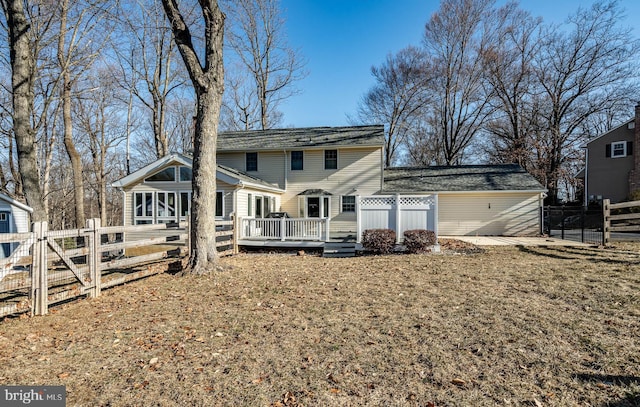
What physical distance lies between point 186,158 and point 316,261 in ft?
27.1

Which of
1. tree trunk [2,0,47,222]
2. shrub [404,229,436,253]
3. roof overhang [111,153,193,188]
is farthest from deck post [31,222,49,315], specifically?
roof overhang [111,153,193,188]

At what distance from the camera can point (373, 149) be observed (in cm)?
1731

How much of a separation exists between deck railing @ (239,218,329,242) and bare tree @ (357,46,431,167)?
1652 cm

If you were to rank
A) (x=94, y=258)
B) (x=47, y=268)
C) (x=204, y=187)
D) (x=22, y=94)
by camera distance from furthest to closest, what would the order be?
(x=22, y=94)
(x=204, y=187)
(x=94, y=258)
(x=47, y=268)

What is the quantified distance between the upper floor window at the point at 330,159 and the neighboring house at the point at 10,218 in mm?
13038

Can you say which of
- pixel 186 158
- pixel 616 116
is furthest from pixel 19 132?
pixel 616 116

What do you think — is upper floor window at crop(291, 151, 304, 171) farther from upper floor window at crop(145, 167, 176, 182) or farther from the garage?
upper floor window at crop(145, 167, 176, 182)

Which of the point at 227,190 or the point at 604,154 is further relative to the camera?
the point at 604,154

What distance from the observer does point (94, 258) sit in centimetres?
600

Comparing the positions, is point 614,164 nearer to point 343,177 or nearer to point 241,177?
point 343,177

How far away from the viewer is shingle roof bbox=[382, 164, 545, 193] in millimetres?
17219

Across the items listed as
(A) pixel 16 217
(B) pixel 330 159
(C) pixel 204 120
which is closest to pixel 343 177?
(B) pixel 330 159

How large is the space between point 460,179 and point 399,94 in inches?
465

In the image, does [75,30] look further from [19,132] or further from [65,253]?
[65,253]
